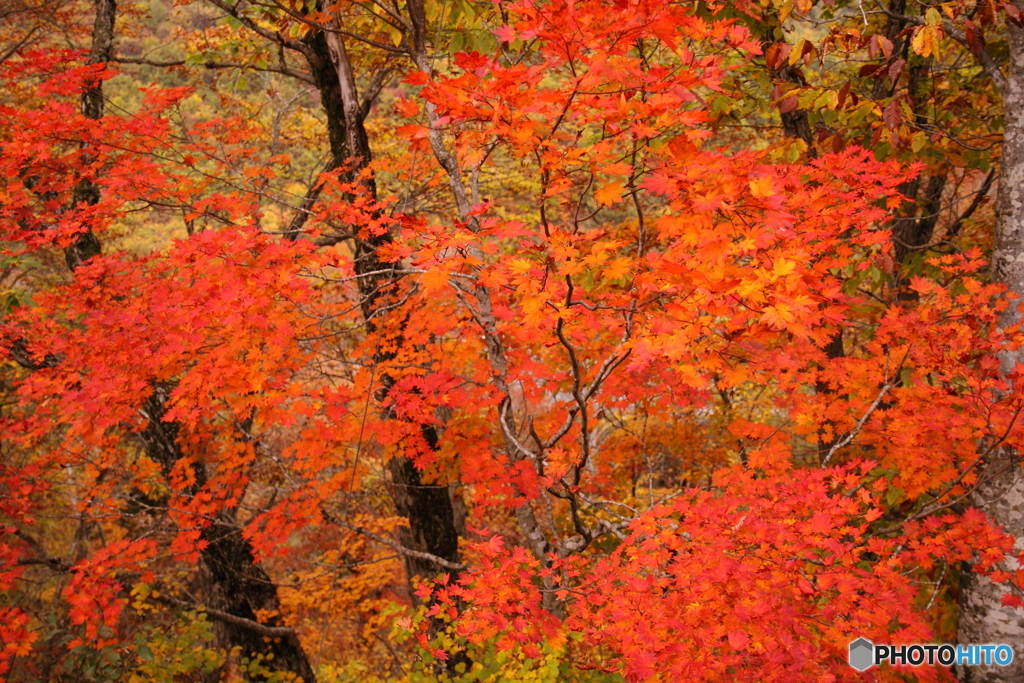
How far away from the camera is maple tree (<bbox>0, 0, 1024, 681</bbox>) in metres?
2.93

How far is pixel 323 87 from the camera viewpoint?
6703mm

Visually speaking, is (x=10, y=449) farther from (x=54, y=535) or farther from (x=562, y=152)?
(x=562, y=152)

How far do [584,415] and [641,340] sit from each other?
2.19 feet

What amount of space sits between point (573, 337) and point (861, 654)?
2744mm

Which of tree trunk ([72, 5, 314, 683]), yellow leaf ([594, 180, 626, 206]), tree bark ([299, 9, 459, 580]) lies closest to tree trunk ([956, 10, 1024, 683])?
yellow leaf ([594, 180, 626, 206])

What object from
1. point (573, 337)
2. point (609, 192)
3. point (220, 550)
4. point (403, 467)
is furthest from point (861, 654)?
point (220, 550)

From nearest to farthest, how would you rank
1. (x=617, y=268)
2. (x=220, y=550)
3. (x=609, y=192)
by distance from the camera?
(x=609, y=192) < (x=617, y=268) < (x=220, y=550)

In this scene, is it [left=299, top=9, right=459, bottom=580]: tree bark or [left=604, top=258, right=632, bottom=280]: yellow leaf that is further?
[left=299, top=9, right=459, bottom=580]: tree bark

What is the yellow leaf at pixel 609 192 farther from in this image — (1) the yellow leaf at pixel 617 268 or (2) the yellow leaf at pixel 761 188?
(2) the yellow leaf at pixel 761 188

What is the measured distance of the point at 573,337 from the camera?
4.73 m

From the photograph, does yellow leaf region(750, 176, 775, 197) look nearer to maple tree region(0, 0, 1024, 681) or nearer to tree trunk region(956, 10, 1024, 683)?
maple tree region(0, 0, 1024, 681)

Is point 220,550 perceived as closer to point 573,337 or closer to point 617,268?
point 573,337

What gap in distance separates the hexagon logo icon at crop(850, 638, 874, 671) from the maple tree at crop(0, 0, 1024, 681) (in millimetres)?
153

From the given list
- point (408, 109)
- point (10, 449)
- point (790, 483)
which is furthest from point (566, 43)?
point (10, 449)
